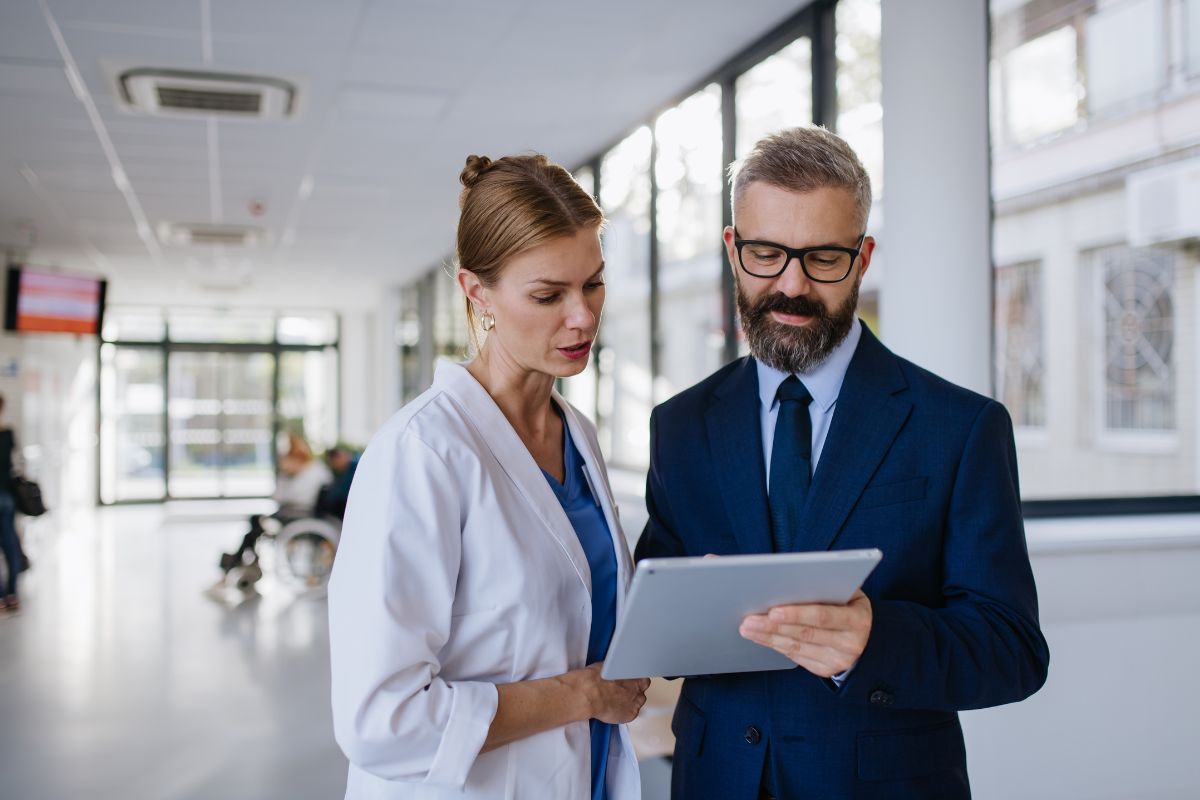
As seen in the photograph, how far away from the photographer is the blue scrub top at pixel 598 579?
154 cm

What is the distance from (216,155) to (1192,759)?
6.16m

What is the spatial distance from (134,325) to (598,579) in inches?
623

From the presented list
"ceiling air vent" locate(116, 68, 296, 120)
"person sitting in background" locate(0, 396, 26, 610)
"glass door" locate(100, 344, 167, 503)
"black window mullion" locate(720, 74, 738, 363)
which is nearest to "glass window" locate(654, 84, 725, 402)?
"black window mullion" locate(720, 74, 738, 363)

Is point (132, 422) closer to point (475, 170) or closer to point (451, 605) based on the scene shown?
point (475, 170)

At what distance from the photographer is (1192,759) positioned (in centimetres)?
308

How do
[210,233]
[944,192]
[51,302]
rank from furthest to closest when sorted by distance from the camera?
[51,302], [210,233], [944,192]

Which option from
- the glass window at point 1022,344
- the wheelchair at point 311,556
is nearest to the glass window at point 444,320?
the wheelchair at point 311,556

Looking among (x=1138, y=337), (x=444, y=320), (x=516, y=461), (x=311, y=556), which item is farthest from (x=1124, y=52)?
(x=444, y=320)

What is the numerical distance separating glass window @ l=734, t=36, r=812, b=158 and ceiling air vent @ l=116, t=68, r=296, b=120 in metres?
2.32

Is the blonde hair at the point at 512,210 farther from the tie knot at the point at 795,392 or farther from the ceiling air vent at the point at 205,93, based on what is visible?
the ceiling air vent at the point at 205,93

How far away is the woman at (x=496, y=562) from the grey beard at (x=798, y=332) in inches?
10.1

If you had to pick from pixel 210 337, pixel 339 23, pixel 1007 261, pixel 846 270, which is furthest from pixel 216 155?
pixel 210 337

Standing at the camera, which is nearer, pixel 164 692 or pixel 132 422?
pixel 164 692

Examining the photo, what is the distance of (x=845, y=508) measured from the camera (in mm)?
1352
